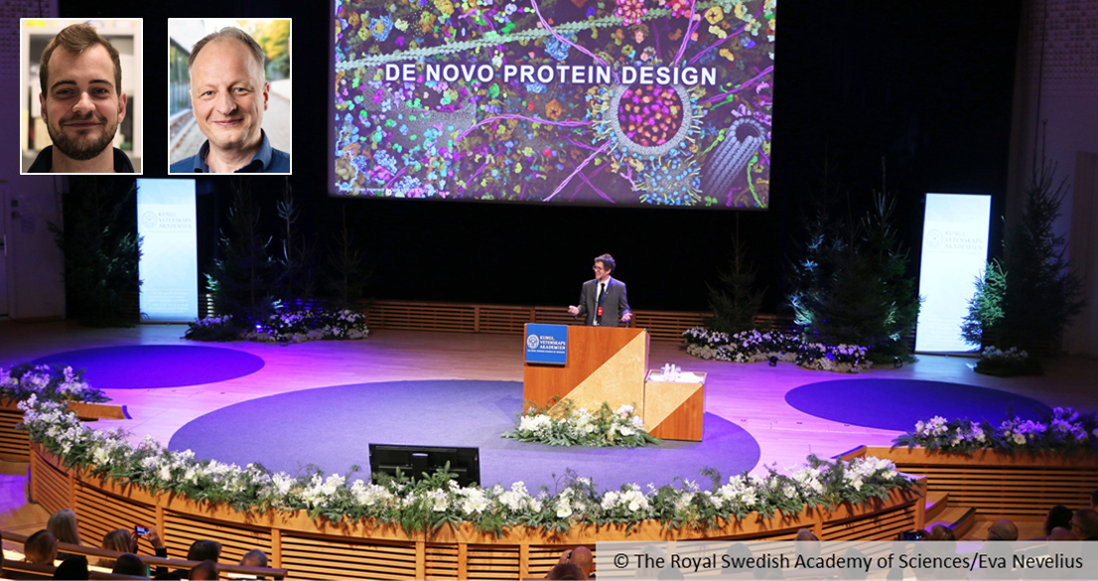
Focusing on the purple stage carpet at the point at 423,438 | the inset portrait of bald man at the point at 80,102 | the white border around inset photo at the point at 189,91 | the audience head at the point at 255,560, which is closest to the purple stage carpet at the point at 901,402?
the purple stage carpet at the point at 423,438

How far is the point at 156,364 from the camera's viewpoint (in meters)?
10.7

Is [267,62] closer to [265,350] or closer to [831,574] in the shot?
[265,350]

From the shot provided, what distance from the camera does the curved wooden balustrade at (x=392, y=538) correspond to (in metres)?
5.54

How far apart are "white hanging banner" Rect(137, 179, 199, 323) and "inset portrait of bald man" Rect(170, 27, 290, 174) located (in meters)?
1.24

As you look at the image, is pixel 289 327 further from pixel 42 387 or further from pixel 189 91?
pixel 42 387

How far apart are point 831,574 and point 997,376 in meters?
8.09

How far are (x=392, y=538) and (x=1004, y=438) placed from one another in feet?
15.7

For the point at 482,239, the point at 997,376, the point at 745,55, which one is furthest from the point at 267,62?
the point at 997,376

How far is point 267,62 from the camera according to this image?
1249 cm

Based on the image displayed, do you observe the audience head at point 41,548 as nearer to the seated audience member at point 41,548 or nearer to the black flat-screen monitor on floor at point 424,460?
the seated audience member at point 41,548

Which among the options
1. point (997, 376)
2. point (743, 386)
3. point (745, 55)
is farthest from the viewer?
point (745, 55)

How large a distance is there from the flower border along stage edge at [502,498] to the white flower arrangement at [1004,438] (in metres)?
1.14

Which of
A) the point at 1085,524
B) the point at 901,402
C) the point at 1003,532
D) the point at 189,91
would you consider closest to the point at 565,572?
the point at 1003,532

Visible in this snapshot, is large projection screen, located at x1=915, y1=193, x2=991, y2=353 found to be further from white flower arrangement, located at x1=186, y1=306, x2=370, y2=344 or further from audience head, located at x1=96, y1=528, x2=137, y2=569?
audience head, located at x1=96, y1=528, x2=137, y2=569
